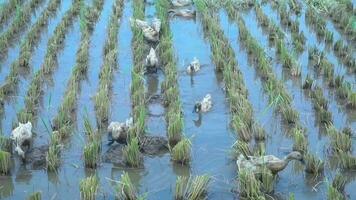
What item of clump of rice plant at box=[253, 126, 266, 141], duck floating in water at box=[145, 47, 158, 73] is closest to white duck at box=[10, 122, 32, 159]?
clump of rice plant at box=[253, 126, 266, 141]

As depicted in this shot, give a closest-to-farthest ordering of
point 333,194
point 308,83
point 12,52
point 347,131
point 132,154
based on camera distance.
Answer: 1. point 333,194
2. point 132,154
3. point 347,131
4. point 308,83
5. point 12,52

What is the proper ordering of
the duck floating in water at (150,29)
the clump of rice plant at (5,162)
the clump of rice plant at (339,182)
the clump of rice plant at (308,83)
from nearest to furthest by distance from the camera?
1. the clump of rice plant at (339,182)
2. the clump of rice plant at (5,162)
3. the clump of rice plant at (308,83)
4. the duck floating in water at (150,29)

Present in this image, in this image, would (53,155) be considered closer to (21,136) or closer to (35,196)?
(21,136)

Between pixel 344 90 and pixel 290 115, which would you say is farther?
pixel 344 90

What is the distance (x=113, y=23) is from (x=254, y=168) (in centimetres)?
440

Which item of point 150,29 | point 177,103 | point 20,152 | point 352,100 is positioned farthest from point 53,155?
point 150,29

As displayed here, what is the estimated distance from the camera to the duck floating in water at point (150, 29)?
25.7 ft

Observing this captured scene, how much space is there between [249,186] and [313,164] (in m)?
0.65

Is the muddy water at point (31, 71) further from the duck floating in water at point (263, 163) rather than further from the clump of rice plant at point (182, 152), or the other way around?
the duck floating in water at point (263, 163)

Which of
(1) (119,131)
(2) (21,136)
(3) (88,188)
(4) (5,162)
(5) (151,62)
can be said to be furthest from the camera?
(5) (151,62)

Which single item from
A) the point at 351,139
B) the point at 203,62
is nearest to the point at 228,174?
the point at 351,139

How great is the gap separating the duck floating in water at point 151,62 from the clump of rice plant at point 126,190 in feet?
8.75

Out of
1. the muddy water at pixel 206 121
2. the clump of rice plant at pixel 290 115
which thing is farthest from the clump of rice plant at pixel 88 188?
the clump of rice plant at pixel 290 115

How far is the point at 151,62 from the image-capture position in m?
6.80
